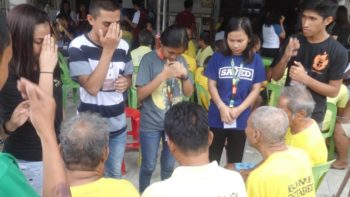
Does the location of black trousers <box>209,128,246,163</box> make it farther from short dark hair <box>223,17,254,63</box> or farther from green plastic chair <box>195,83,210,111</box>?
green plastic chair <box>195,83,210,111</box>

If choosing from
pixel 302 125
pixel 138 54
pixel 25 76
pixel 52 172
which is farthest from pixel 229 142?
pixel 138 54

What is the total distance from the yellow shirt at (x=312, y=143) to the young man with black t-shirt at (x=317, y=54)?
50 centimetres

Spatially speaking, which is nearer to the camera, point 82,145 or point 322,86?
point 82,145

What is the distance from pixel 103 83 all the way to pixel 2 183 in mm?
1457

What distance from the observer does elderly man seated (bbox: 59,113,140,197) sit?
59.0 inches

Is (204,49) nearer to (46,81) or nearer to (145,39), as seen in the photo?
(145,39)

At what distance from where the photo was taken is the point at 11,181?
953 mm

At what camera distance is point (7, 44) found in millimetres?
1086

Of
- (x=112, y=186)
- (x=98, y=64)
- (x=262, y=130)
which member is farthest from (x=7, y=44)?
(x=262, y=130)

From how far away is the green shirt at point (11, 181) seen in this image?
93 centimetres

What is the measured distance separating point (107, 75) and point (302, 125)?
4.27 ft

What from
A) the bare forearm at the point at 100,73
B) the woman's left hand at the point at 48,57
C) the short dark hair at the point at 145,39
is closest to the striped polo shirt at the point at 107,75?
the bare forearm at the point at 100,73

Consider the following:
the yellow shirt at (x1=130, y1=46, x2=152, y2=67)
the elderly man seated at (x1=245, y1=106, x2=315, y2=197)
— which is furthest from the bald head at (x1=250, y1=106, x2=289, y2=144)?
the yellow shirt at (x1=130, y1=46, x2=152, y2=67)

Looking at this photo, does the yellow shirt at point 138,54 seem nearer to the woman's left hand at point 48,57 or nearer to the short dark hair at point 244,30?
the short dark hair at point 244,30
